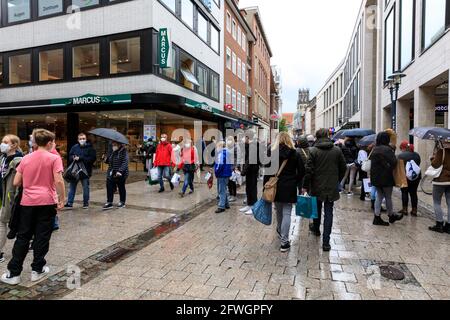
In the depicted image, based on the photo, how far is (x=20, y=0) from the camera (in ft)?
57.7

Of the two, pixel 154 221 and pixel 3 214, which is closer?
pixel 3 214

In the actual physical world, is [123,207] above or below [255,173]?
below

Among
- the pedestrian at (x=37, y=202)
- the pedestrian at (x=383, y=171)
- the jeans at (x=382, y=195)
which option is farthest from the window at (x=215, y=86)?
the pedestrian at (x=37, y=202)

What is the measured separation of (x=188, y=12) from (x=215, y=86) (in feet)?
19.0

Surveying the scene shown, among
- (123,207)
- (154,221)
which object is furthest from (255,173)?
(123,207)

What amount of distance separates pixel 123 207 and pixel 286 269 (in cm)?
513

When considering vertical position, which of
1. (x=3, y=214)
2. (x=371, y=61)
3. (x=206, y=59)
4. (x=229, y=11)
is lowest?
(x=3, y=214)

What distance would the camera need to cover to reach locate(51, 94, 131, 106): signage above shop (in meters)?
14.3

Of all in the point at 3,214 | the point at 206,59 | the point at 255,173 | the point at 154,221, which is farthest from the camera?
the point at 206,59

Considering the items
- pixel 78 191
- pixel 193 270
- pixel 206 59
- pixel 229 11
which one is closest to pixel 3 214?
pixel 193 270

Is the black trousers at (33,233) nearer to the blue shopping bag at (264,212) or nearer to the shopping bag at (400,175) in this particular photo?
the blue shopping bag at (264,212)
